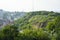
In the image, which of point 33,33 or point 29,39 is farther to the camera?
point 33,33

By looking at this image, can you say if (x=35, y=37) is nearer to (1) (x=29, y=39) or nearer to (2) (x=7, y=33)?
A: (1) (x=29, y=39)

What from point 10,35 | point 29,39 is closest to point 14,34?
point 10,35

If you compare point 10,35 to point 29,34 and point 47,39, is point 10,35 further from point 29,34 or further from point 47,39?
point 47,39

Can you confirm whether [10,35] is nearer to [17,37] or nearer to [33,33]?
[17,37]

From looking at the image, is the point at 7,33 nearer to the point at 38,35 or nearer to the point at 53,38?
the point at 38,35

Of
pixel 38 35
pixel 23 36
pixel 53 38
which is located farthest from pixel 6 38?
pixel 53 38

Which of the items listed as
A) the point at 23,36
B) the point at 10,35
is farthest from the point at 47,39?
the point at 10,35

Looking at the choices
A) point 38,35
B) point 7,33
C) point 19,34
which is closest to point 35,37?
point 38,35
